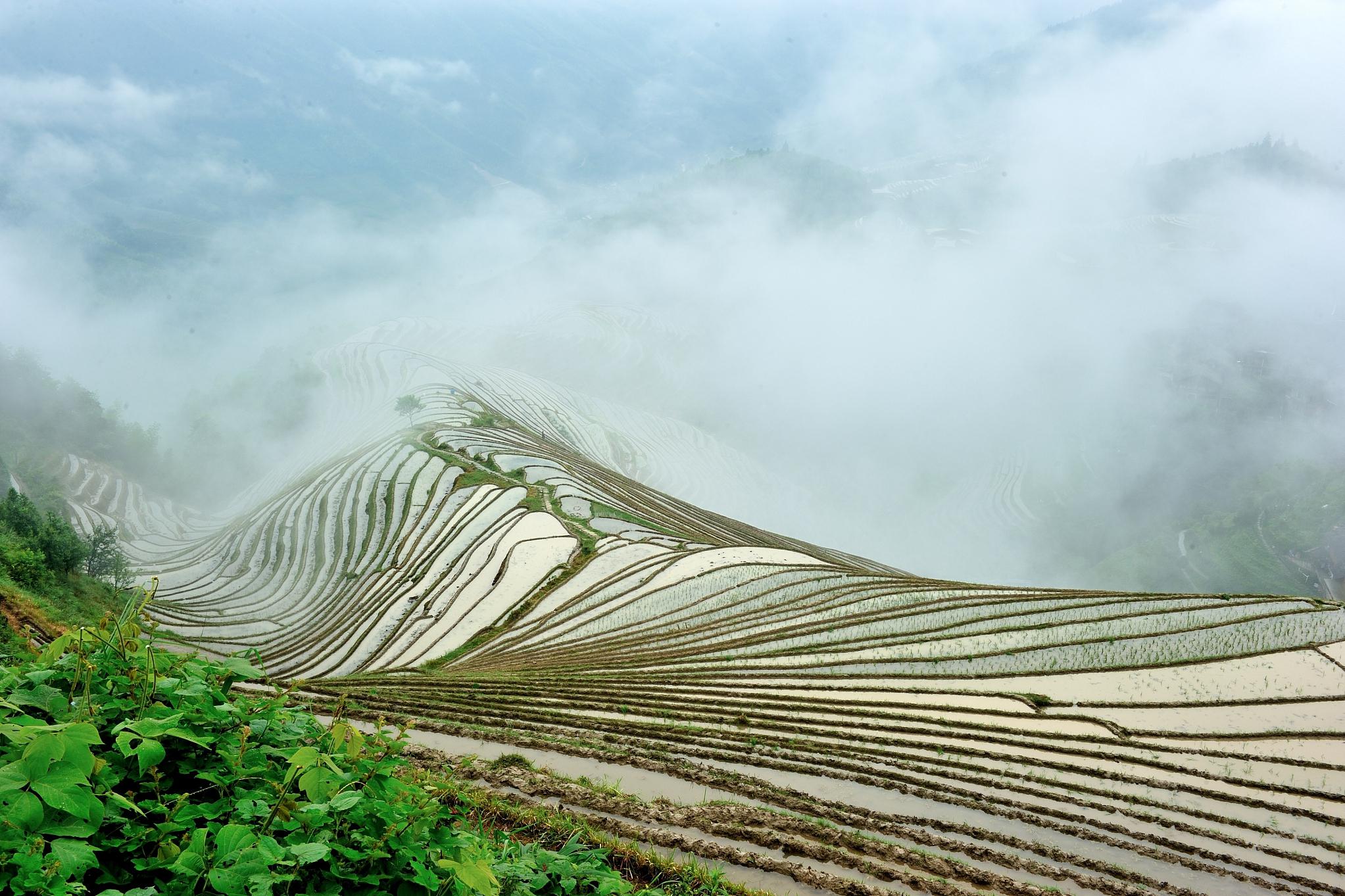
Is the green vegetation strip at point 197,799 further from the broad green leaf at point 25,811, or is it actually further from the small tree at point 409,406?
the small tree at point 409,406

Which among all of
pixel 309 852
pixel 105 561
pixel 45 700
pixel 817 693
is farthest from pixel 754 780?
pixel 105 561

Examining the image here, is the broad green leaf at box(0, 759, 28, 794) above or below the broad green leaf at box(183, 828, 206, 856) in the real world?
above

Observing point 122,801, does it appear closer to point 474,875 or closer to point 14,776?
→ point 14,776

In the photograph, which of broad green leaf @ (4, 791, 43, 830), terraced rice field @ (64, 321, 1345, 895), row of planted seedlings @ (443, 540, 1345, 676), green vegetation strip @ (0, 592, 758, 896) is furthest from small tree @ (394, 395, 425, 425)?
broad green leaf @ (4, 791, 43, 830)

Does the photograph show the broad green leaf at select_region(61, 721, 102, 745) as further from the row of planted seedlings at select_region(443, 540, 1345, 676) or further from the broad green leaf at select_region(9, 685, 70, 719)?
the row of planted seedlings at select_region(443, 540, 1345, 676)

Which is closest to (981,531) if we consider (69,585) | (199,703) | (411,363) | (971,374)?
(971,374)

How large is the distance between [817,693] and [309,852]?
12.2m

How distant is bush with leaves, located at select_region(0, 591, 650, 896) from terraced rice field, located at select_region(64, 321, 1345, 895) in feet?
13.2

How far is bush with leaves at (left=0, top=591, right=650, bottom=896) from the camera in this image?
2422mm

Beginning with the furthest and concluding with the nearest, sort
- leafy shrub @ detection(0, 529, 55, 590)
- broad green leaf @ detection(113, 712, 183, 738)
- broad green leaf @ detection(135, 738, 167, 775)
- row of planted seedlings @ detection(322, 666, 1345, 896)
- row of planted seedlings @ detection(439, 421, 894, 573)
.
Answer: row of planted seedlings @ detection(439, 421, 894, 573) < leafy shrub @ detection(0, 529, 55, 590) < row of planted seedlings @ detection(322, 666, 1345, 896) < broad green leaf @ detection(113, 712, 183, 738) < broad green leaf @ detection(135, 738, 167, 775)

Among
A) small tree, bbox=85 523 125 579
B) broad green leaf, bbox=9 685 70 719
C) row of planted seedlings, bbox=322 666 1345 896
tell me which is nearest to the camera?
broad green leaf, bbox=9 685 70 719

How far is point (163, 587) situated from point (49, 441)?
40965mm

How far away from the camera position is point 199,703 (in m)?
3.54

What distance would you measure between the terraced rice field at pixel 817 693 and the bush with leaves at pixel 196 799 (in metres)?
4.02
